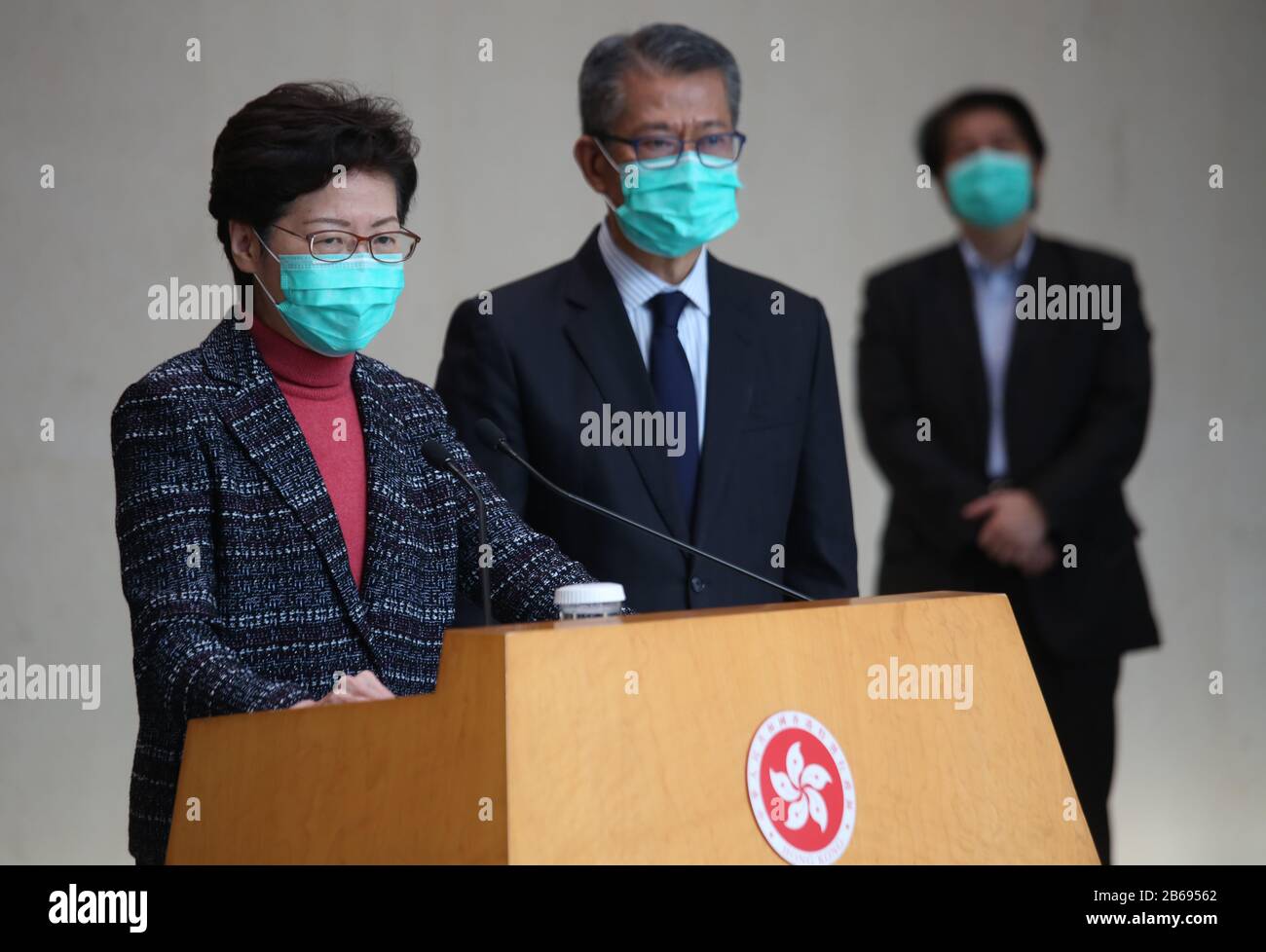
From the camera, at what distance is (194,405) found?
1.78 meters

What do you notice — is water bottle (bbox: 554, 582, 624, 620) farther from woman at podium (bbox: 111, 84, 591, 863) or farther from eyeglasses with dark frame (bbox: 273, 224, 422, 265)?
eyeglasses with dark frame (bbox: 273, 224, 422, 265)

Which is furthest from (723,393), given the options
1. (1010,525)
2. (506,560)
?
(1010,525)

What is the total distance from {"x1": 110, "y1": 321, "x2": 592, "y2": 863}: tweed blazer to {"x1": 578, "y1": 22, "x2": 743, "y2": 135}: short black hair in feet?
3.13

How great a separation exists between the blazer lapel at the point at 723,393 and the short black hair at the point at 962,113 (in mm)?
1227

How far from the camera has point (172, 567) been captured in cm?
168

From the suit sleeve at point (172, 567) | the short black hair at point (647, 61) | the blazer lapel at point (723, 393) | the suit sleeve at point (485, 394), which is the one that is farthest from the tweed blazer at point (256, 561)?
the short black hair at point (647, 61)

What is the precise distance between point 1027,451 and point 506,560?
1.74m

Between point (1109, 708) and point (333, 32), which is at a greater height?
point (333, 32)

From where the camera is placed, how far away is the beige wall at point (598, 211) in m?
3.60

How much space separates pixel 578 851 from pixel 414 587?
30.0 inches

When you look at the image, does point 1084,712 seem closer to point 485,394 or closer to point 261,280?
point 485,394

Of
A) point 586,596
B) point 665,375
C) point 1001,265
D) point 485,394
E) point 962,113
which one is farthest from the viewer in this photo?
point 962,113
